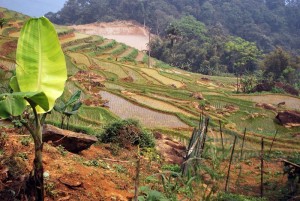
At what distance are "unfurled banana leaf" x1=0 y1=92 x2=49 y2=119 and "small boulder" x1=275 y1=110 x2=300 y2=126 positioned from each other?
2025 centimetres

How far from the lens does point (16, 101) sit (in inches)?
120

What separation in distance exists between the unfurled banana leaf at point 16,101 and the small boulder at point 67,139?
3.51m

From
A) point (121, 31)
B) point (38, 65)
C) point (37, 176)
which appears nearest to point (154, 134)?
point (38, 65)

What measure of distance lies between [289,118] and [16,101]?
20741 mm

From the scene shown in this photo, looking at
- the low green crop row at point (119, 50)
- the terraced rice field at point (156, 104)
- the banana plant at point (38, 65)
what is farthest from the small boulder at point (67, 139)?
the low green crop row at point (119, 50)

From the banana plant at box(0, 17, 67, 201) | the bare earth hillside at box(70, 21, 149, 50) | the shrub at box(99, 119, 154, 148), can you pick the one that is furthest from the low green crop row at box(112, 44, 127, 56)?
the banana plant at box(0, 17, 67, 201)

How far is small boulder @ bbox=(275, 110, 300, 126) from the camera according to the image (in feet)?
69.1

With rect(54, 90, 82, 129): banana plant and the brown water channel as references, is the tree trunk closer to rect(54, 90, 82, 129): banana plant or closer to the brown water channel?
rect(54, 90, 82, 129): banana plant

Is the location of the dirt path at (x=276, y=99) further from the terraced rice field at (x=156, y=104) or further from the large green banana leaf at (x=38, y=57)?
the large green banana leaf at (x=38, y=57)

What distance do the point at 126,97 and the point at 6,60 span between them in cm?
811

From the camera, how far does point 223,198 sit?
5328 millimetres

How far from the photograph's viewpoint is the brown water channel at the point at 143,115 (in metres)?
17.7

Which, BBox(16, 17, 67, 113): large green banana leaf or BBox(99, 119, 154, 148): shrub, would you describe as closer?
BBox(16, 17, 67, 113): large green banana leaf

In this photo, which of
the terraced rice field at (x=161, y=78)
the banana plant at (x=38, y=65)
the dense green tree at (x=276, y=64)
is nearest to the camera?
the banana plant at (x=38, y=65)
